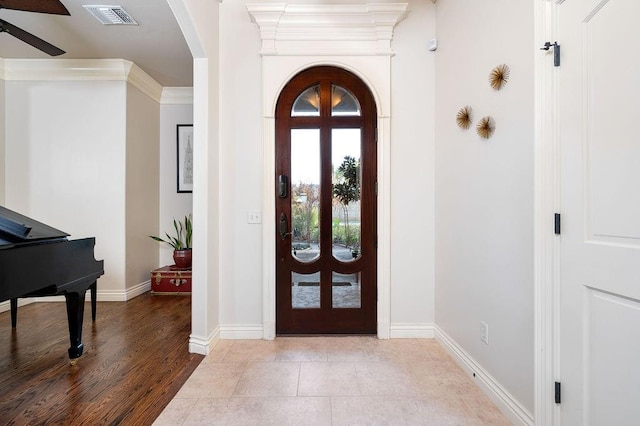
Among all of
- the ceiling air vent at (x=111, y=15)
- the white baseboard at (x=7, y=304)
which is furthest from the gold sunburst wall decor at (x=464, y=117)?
the white baseboard at (x=7, y=304)

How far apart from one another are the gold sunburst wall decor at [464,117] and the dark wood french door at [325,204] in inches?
29.1

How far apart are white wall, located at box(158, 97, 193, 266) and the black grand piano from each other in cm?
202

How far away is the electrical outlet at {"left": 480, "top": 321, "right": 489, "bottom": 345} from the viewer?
1848mm

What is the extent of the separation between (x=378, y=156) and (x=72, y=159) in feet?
11.9

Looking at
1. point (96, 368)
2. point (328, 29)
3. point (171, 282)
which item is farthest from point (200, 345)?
point (328, 29)

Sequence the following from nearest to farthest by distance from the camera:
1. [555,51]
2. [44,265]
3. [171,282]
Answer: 1. [555,51]
2. [44,265]
3. [171,282]

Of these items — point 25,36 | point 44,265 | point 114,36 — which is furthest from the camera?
point 114,36

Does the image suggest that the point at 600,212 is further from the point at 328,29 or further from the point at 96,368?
the point at 96,368

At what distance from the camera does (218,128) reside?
8.54 feet

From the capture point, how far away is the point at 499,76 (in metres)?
1.71

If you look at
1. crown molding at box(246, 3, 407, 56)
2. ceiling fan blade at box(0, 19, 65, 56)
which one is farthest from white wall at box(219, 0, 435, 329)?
ceiling fan blade at box(0, 19, 65, 56)

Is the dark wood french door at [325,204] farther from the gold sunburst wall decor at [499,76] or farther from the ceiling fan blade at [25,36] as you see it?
the ceiling fan blade at [25,36]

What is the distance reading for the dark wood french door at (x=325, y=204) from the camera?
2648 millimetres

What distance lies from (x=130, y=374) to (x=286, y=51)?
2755 millimetres
